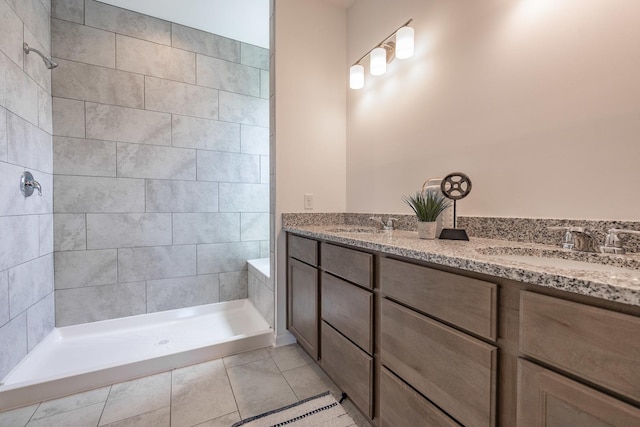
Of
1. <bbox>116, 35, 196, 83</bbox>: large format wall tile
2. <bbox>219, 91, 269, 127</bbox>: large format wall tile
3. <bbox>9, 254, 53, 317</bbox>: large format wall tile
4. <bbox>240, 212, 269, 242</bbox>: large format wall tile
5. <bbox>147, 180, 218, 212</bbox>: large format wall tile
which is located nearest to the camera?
<bbox>9, 254, 53, 317</bbox>: large format wall tile

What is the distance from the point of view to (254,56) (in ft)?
9.25

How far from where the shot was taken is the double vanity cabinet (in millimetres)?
511

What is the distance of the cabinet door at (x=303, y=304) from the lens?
5.21ft

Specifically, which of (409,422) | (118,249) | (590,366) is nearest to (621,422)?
(590,366)

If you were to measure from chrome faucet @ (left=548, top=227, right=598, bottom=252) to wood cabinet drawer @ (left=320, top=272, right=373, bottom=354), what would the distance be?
74 cm

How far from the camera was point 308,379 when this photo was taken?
5.35 ft

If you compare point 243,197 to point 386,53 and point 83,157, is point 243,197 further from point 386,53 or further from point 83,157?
point 386,53

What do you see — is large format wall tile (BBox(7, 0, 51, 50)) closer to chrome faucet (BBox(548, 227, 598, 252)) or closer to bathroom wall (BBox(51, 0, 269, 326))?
bathroom wall (BBox(51, 0, 269, 326))

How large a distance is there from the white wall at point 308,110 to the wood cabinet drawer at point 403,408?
1098mm

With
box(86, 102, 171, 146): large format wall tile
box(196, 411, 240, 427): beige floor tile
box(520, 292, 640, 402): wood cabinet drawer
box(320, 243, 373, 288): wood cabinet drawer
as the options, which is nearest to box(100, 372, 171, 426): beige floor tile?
box(196, 411, 240, 427): beige floor tile

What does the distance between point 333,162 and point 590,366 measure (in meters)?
1.89

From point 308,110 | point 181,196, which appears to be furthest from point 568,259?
point 181,196

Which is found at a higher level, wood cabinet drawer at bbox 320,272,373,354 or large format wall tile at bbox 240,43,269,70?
large format wall tile at bbox 240,43,269,70

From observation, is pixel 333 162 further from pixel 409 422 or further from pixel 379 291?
pixel 409 422
